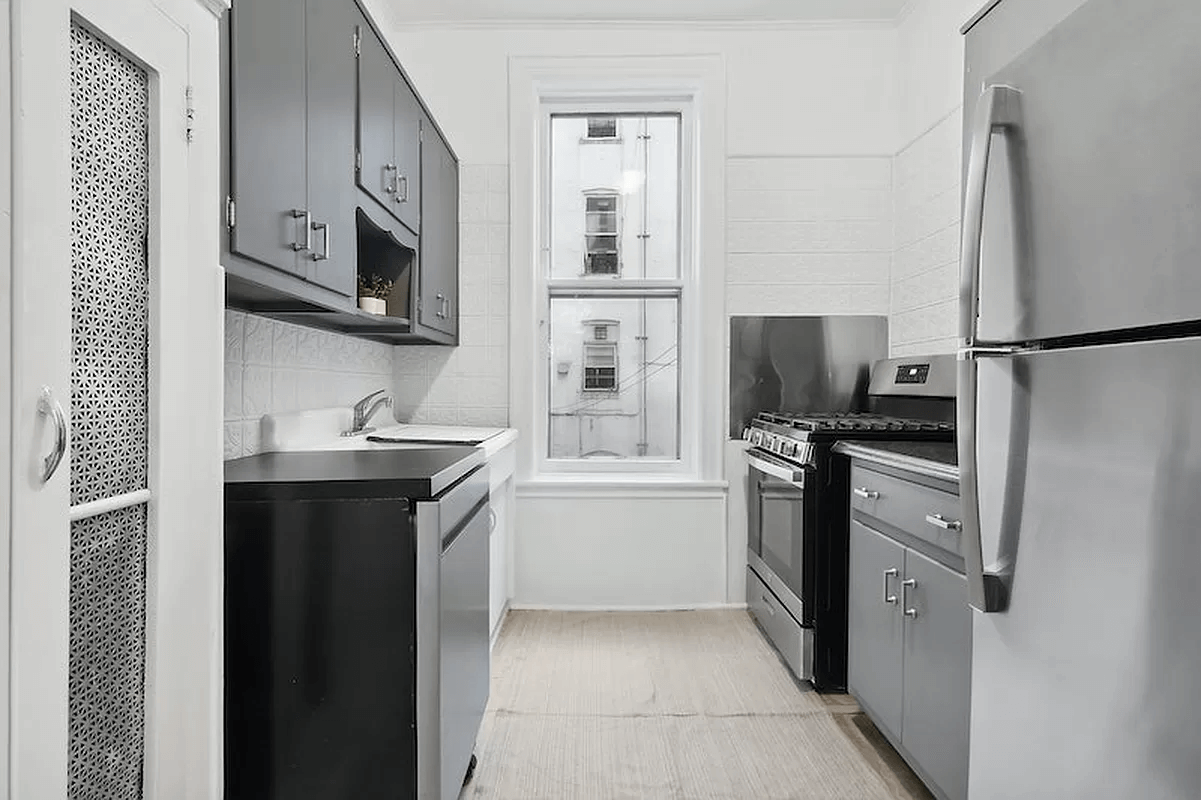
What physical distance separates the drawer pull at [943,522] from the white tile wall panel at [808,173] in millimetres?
2338

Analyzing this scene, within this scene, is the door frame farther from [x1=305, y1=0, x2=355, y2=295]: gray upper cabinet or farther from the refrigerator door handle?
the refrigerator door handle

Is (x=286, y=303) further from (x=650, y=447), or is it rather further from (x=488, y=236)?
(x=650, y=447)

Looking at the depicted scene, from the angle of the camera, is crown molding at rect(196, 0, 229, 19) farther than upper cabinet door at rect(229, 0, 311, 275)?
No

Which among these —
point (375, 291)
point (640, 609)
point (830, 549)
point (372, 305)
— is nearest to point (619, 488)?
point (640, 609)

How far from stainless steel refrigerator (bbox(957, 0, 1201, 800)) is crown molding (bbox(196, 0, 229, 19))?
1.16 m

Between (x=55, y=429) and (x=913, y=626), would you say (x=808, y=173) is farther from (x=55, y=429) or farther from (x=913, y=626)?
(x=55, y=429)

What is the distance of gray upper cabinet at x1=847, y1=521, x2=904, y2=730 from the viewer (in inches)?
91.0

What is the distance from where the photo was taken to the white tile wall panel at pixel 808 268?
4020mm

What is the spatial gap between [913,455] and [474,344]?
7.72 ft

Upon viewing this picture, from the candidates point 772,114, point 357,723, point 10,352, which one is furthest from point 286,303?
point 772,114

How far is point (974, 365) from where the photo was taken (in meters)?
1.30

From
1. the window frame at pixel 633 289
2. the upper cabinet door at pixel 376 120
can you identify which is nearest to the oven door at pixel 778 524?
the window frame at pixel 633 289

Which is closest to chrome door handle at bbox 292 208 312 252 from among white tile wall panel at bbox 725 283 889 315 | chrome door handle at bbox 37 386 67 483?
chrome door handle at bbox 37 386 67 483

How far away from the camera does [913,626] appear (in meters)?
2.18
